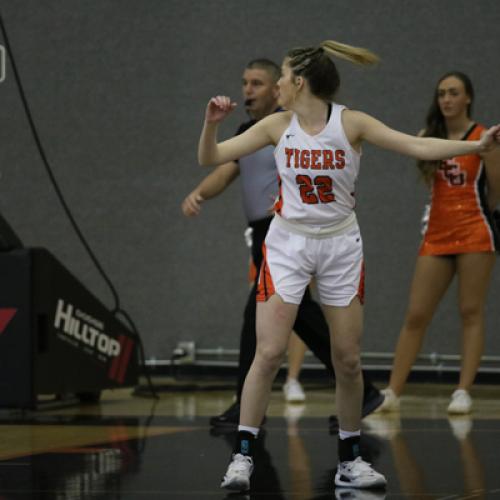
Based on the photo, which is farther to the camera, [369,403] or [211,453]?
[369,403]

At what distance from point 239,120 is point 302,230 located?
16.8ft

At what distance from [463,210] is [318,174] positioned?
108 inches

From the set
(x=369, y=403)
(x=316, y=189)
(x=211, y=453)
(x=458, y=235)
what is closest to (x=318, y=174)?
(x=316, y=189)

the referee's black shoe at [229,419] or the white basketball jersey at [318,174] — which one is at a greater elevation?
the white basketball jersey at [318,174]

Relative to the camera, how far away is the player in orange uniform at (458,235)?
6699 mm

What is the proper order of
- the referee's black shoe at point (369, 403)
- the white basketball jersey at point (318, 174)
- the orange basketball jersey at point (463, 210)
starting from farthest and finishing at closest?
1. the orange basketball jersey at point (463, 210)
2. the referee's black shoe at point (369, 403)
3. the white basketball jersey at point (318, 174)

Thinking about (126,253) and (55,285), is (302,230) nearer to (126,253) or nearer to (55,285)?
(55,285)

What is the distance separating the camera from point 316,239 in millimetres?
4156

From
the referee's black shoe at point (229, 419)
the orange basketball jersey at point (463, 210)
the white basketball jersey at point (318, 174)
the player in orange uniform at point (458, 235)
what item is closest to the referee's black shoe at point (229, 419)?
the referee's black shoe at point (229, 419)

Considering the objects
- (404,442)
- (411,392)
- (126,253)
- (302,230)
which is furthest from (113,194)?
(302,230)

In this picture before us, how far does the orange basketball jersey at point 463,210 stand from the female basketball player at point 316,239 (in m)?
2.55

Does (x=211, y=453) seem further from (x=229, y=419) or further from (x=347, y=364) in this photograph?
(x=347, y=364)

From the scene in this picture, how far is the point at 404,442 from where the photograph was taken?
5289 mm

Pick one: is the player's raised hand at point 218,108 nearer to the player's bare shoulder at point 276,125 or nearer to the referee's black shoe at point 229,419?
the player's bare shoulder at point 276,125
